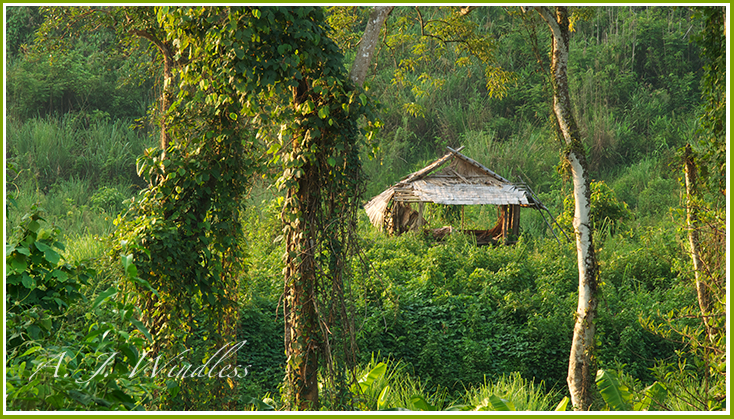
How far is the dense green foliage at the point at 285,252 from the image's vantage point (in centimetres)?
267

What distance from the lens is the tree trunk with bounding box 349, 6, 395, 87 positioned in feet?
12.7

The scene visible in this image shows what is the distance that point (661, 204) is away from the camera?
14.3 meters

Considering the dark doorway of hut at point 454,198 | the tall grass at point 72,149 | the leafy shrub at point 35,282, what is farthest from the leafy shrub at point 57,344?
the tall grass at point 72,149

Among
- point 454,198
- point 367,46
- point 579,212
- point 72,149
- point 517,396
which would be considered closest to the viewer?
point 367,46

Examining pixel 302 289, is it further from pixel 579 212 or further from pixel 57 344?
pixel 579 212

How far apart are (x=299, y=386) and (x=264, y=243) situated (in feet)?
17.8

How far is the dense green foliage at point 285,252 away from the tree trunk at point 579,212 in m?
0.40

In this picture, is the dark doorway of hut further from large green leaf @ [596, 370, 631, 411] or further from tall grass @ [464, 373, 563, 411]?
large green leaf @ [596, 370, 631, 411]

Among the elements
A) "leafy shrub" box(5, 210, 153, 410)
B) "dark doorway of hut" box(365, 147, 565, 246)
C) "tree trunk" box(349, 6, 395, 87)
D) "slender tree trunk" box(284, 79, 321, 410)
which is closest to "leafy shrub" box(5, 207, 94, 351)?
"leafy shrub" box(5, 210, 153, 410)

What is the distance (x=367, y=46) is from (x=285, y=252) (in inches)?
61.0

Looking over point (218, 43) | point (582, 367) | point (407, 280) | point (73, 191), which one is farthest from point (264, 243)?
point (73, 191)

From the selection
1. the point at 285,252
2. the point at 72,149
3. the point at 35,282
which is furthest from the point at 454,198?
the point at 72,149

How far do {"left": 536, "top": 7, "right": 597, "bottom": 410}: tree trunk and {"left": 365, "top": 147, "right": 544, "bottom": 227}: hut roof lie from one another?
5.67 metres

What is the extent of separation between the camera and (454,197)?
36.1 ft
